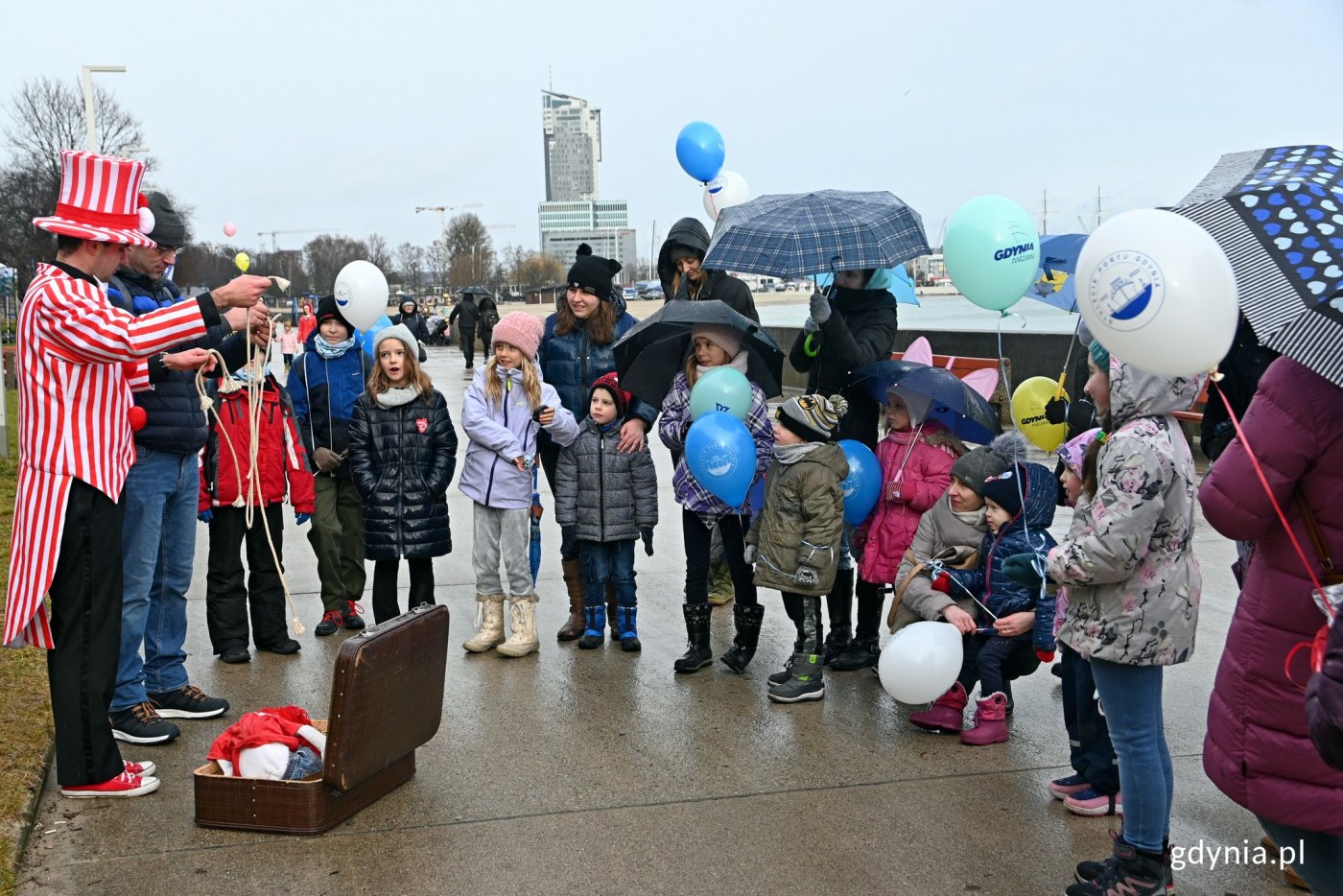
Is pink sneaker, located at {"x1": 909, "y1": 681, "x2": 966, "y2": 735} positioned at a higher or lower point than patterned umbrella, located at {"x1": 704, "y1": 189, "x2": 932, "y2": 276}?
lower

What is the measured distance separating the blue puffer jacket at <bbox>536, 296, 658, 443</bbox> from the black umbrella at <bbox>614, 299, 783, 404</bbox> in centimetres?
29

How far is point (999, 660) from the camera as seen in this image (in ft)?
17.2

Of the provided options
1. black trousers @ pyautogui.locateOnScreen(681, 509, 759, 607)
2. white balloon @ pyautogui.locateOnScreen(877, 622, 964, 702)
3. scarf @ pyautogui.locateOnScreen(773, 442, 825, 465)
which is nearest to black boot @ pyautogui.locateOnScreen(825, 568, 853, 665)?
black trousers @ pyautogui.locateOnScreen(681, 509, 759, 607)

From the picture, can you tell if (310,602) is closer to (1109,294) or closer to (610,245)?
(1109,294)

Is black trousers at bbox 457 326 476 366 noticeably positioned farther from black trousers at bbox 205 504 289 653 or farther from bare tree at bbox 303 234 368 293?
bare tree at bbox 303 234 368 293

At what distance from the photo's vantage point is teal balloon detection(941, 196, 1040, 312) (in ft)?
16.8

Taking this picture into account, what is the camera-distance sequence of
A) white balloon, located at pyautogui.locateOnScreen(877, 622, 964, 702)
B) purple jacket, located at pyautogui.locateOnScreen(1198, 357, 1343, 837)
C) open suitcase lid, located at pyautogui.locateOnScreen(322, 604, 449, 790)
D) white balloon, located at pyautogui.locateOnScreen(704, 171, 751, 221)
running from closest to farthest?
purple jacket, located at pyautogui.locateOnScreen(1198, 357, 1343, 837), open suitcase lid, located at pyautogui.locateOnScreen(322, 604, 449, 790), white balloon, located at pyautogui.locateOnScreen(877, 622, 964, 702), white balloon, located at pyautogui.locateOnScreen(704, 171, 751, 221)

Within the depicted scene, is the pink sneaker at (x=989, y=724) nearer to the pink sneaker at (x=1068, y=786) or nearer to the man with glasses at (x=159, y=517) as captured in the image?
the pink sneaker at (x=1068, y=786)

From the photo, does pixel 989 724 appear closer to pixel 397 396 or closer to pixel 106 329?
pixel 397 396

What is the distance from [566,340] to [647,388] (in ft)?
2.39

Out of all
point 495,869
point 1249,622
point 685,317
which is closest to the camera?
point 1249,622

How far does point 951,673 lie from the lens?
5035 millimetres

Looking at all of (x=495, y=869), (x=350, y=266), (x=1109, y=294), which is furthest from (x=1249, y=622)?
(x=350, y=266)

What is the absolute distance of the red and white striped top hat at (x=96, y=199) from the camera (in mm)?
4473
